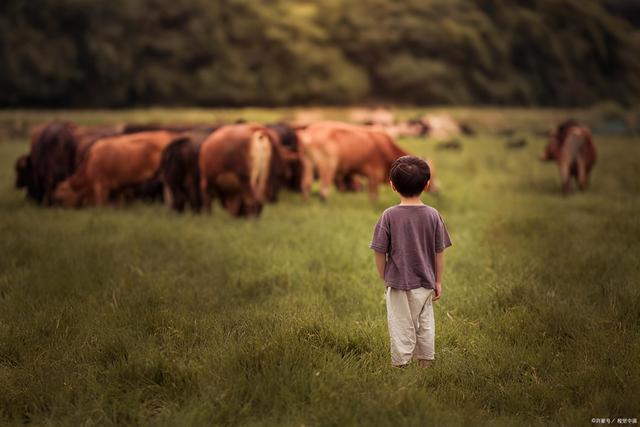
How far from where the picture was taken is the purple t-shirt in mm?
4348

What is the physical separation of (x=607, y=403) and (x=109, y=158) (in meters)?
10.7

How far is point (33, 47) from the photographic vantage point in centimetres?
5644

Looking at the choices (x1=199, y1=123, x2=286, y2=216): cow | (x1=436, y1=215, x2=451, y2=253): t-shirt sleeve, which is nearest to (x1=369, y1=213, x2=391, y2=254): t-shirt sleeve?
(x1=436, y1=215, x2=451, y2=253): t-shirt sleeve

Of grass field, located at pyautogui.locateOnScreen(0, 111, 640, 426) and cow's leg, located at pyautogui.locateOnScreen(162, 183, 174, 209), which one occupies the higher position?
grass field, located at pyautogui.locateOnScreen(0, 111, 640, 426)

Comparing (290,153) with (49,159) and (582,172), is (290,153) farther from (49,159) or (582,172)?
(582,172)

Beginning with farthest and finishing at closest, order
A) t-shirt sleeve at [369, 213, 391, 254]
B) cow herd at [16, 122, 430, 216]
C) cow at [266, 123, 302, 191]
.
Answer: cow at [266, 123, 302, 191] → cow herd at [16, 122, 430, 216] → t-shirt sleeve at [369, 213, 391, 254]

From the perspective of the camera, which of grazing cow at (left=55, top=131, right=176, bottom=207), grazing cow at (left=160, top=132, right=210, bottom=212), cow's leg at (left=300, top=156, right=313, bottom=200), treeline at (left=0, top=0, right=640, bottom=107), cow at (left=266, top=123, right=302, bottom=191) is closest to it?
grazing cow at (left=160, top=132, right=210, bottom=212)

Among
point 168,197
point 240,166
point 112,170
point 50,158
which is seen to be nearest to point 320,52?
point 50,158

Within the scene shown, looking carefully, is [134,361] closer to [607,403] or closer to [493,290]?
[607,403]

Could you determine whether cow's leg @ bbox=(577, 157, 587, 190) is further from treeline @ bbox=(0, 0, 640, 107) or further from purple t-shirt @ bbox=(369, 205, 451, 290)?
treeline @ bbox=(0, 0, 640, 107)

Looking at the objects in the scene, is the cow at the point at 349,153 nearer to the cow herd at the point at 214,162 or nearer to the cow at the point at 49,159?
the cow herd at the point at 214,162

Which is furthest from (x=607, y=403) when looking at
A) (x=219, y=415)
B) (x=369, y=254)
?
(x=369, y=254)

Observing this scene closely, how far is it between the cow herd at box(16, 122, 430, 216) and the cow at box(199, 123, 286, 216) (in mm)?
17

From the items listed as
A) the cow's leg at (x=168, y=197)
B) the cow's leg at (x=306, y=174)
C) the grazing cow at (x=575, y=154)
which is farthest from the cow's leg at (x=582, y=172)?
the cow's leg at (x=168, y=197)
